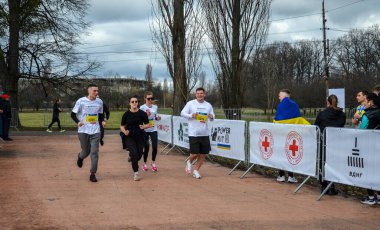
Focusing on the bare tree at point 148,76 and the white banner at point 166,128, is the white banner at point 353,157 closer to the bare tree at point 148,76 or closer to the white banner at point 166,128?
the white banner at point 166,128

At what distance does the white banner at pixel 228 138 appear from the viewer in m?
10.3

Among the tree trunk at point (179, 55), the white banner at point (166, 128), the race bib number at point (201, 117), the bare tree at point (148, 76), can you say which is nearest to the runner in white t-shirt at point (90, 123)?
the race bib number at point (201, 117)

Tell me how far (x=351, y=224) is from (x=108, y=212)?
3.42 meters

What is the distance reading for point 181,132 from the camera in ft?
46.1

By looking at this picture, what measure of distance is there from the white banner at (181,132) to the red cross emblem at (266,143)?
4.19 meters

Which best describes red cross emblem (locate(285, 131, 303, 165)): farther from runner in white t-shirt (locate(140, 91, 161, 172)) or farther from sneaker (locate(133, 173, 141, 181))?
runner in white t-shirt (locate(140, 91, 161, 172))

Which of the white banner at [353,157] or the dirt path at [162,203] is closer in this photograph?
the dirt path at [162,203]

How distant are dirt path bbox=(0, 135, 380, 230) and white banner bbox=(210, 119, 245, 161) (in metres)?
0.52

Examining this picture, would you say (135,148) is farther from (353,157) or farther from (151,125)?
(353,157)

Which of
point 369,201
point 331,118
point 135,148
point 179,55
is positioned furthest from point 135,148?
point 179,55

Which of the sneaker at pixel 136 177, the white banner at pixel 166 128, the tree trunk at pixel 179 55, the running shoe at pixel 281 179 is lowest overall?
the running shoe at pixel 281 179

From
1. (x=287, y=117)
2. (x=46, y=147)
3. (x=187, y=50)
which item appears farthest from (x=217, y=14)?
(x=287, y=117)

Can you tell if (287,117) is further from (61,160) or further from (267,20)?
(267,20)

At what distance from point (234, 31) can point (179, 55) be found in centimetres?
325
